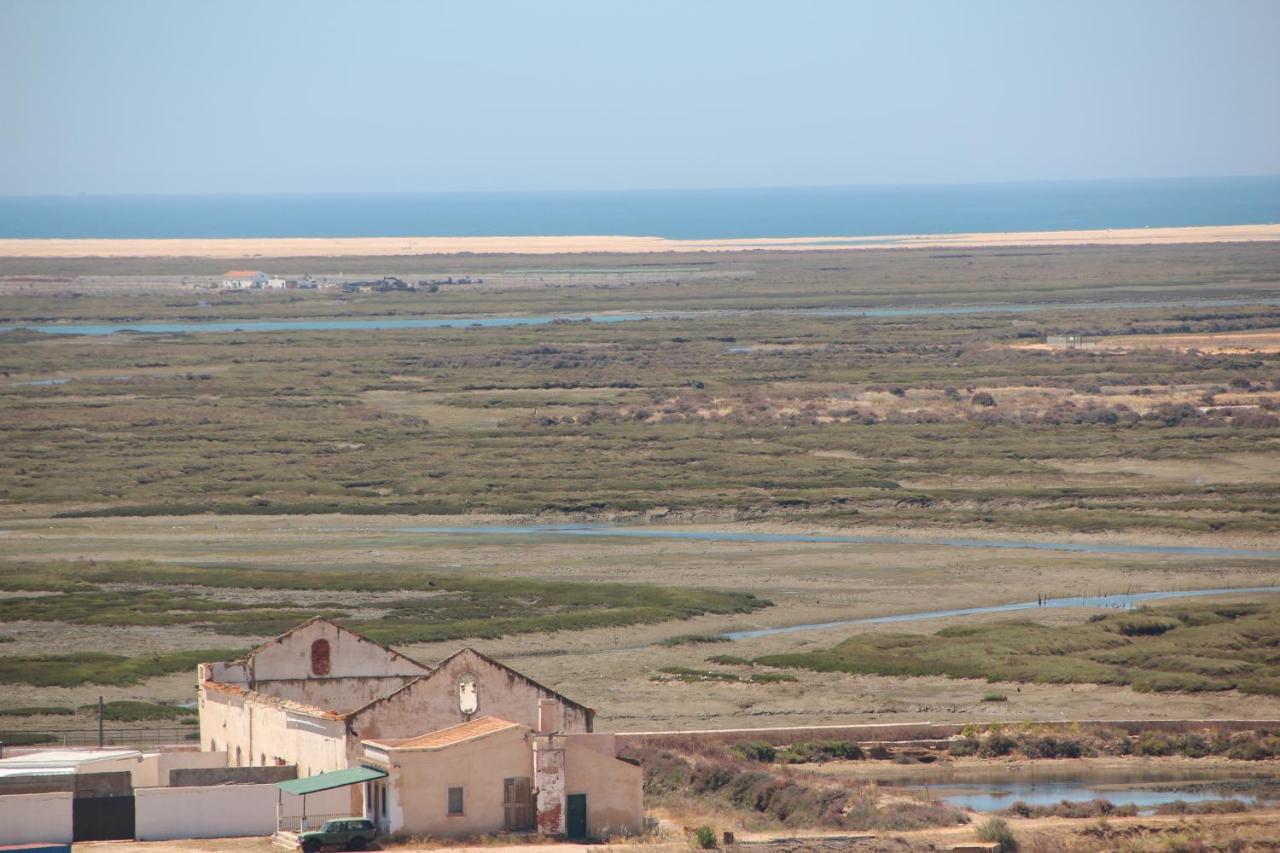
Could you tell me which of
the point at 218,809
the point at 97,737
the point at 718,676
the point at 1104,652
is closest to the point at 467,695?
the point at 218,809

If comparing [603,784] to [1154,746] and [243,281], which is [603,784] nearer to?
[1154,746]

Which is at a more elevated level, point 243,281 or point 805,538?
point 243,281

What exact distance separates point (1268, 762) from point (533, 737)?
51.9 ft

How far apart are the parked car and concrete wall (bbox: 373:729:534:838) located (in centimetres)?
44

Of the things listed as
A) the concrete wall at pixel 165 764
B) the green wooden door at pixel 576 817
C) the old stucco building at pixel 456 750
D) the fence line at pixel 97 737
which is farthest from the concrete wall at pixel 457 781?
the fence line at pixel 97 737

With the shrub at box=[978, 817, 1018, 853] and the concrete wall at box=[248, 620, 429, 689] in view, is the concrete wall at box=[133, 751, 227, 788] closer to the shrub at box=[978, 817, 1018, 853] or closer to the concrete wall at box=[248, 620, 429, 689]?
the concrete wall at box=[248, 620, 429, 689]

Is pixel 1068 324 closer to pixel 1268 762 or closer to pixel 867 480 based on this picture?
pixel 867 480

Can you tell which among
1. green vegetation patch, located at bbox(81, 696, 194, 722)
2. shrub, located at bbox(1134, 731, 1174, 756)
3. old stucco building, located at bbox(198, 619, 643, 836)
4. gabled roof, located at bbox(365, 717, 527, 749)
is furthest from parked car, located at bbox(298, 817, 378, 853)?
shrub, located at bbox(1134, 731, 1174, 756)

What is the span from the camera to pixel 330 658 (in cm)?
3369

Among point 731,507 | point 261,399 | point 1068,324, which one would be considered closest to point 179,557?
point 731,507

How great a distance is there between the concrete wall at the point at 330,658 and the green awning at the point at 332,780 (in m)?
4.36

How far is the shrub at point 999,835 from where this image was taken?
96.5 feet

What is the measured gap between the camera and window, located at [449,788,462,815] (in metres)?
28.7

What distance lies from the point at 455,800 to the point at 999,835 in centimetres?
776
